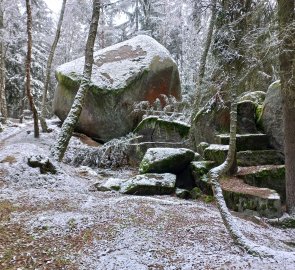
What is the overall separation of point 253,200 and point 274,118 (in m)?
3.34

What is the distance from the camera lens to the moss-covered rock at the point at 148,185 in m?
7.09

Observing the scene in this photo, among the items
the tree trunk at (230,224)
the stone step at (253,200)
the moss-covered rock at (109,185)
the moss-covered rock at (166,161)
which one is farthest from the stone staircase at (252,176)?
the moss-covered rock at (109,185)

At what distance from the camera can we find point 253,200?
6414 mm

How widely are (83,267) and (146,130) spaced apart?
299 inches

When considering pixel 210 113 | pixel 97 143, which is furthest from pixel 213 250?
pixel 97 143

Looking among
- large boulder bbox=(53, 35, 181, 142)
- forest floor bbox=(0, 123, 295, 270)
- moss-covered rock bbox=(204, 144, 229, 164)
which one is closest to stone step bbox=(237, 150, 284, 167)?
moss-covered rock bbox=(204, 144, 229, 164)

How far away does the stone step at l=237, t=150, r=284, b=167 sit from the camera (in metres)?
8.46

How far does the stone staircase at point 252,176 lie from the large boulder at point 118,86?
14.4 feet

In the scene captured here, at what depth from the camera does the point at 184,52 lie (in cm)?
2480

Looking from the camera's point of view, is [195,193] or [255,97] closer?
[195,193]

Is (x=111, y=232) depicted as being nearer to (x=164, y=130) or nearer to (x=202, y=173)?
(x=202, y=173)

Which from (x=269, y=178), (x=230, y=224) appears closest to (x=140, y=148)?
(x=269, y=178)

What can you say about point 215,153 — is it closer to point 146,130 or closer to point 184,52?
point 146,130

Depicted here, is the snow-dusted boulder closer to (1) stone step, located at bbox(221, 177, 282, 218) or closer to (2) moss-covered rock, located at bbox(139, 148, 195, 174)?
(2) moss-covered rock, located at bbox(139, 148, 195, 174)
